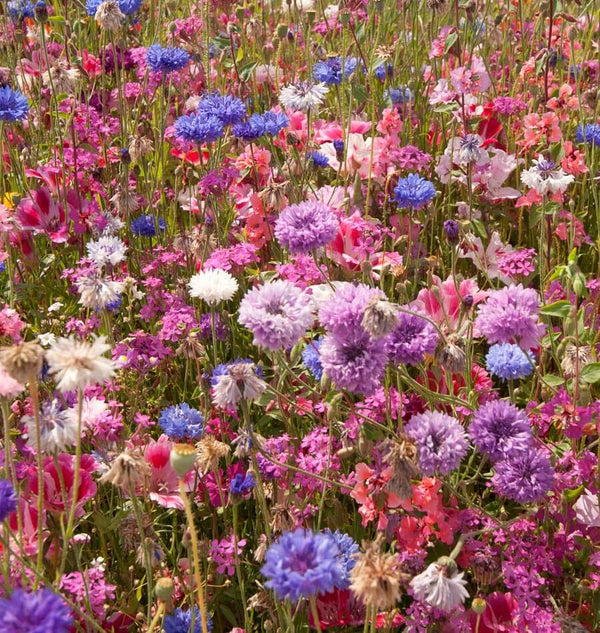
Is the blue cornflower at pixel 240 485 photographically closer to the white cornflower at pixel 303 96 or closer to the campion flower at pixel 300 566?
the campion flower at pixel 300 566

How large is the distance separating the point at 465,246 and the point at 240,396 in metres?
0.79

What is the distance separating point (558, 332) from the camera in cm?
171

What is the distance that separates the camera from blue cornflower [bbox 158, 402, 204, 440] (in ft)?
4.46

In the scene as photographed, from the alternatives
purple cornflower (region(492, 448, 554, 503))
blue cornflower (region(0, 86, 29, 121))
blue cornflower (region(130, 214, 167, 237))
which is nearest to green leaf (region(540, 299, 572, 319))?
purple cornflower (region(492, 448, 554, 503))

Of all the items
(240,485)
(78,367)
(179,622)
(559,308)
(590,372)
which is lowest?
(179,622)

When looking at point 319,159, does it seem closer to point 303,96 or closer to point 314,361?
point 303,96

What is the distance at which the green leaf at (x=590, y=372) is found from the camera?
4.33 feet

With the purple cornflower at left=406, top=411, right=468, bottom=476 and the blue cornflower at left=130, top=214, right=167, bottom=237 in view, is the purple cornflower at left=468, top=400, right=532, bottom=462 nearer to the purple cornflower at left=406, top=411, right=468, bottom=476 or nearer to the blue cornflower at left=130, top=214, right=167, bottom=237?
the purple cornflower at left=406, top=411, right=468, bottom=476

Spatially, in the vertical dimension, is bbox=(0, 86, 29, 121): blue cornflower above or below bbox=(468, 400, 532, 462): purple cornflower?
above

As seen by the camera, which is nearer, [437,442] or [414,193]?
[437,442]

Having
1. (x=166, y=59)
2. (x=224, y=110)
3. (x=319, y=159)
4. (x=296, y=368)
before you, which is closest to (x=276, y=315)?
(x=296, y=368)

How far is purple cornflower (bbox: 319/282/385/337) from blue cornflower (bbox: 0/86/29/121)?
3.39 ft

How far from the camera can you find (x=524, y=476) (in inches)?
46.2

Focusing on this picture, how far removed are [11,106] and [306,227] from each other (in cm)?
86
